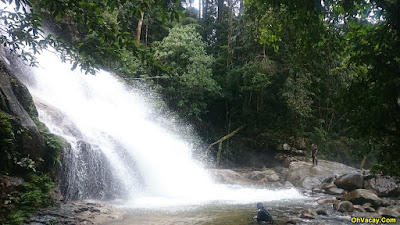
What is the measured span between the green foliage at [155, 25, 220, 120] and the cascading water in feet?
7.82

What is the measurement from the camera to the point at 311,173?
607 inches

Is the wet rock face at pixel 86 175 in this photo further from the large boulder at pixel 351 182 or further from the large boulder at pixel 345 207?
the large boulder at pixel 351 182

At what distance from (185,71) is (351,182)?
1210 cm

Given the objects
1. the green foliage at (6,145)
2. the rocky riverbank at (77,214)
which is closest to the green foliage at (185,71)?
the rocky riverbank at (77,214)

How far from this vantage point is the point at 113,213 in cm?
764

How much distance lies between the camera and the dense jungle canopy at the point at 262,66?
9.89 feet

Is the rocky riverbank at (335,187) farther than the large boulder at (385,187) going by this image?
No

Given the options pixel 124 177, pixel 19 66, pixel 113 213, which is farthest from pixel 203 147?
pixel 113 213

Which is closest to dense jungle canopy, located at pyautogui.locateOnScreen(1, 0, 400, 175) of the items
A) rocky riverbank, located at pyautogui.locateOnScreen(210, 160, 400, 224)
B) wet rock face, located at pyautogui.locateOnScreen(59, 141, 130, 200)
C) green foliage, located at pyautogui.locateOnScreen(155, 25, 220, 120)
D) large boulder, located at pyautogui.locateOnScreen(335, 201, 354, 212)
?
green foliage, located at pyautogui.locateOnScreen(155, 25, 220, 120)

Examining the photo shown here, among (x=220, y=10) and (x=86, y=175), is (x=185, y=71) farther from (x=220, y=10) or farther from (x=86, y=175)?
(x=86, y=175)

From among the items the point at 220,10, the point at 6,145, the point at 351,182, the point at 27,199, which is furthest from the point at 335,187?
the point at 220,10

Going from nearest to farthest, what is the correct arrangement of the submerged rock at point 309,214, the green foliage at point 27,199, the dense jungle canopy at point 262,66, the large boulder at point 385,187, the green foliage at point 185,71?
the dense jungle canopy at point 262,66 → the green foliage at point 27,199 → the submerged rock at point 309,214 → the large boulder at point 385,187 → the green foliage at point 185,71

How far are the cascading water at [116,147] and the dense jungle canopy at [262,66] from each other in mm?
1880

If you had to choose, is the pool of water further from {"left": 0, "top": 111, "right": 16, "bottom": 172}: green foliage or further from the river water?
{"left": 0, "top": 111, "right": 16, "bottom": 172}: green foliage
